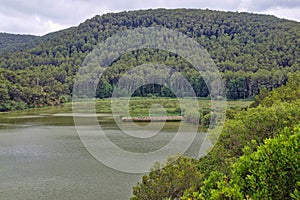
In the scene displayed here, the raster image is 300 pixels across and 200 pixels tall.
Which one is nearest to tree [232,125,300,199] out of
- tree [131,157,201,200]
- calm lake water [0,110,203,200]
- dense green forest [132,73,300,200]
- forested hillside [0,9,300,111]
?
dense green forest [132,73,300,200]

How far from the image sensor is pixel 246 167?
16.7 feet

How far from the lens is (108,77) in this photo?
6931cm

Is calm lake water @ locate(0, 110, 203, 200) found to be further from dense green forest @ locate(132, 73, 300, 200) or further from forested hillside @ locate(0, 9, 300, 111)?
forested hillside @ locate(0, 9, 300, 111)

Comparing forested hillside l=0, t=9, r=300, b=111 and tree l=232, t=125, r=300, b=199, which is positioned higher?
forested hillside l=0, t=9, r=300, b=111

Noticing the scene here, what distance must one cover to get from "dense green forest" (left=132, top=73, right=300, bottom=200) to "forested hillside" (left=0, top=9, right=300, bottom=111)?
40512mm

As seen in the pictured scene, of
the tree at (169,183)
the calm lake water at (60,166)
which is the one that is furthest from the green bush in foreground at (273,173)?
the calm lake water at (60,166)

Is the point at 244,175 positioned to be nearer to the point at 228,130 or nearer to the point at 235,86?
the point at 228,130

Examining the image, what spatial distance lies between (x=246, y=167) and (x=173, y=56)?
253 ft

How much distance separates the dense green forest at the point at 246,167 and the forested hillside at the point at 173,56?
4051cm

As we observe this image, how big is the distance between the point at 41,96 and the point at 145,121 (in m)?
26.4

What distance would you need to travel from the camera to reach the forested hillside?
58094 millimetres

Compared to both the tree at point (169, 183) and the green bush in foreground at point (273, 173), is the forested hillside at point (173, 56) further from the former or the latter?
the green bush in foreground at point (273, 173)

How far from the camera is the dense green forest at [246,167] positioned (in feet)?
15.6

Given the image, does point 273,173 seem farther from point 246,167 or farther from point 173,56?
point 173,56
